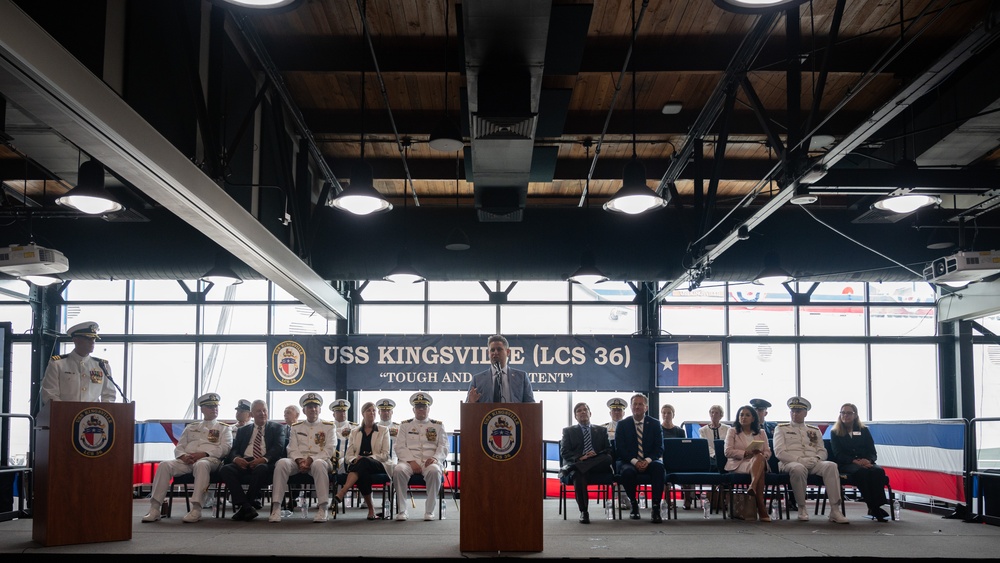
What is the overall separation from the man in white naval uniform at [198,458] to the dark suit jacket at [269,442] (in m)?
0.09

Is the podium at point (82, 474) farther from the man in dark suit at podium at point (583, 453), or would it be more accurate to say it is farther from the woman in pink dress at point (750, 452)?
the woman in pink dress at point (750, 452)

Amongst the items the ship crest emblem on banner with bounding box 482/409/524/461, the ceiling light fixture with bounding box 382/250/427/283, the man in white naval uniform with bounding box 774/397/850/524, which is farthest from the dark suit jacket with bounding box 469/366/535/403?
the ceiling light fixture with bounding box 382/250/427/283

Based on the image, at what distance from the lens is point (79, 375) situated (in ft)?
22.6

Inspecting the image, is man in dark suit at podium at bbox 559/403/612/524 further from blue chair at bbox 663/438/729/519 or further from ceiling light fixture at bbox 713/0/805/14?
ceiling light fixture at bbox 713/0/805/14

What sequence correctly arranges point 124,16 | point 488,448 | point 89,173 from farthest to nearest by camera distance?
1. point 89,173
2. point 488,448
3. point 124,16

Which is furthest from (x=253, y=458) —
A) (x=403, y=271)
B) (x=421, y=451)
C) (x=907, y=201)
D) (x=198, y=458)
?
(x=907, y=201)

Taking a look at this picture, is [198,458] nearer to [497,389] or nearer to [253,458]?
[253,458]

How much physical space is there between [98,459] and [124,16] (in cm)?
315

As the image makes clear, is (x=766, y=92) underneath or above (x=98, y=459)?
above

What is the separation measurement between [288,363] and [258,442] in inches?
148

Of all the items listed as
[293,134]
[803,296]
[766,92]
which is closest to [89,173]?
[293,134]

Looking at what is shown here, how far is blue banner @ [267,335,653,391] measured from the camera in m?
12.3

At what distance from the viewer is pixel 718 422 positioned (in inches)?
422

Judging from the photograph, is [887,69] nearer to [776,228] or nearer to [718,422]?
[776,228]
